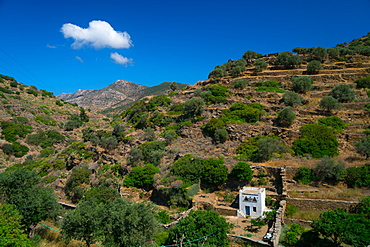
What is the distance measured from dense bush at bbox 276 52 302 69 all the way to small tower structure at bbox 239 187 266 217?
30012mm

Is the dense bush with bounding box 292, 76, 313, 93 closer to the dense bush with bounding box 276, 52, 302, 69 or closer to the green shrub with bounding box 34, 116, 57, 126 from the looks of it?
the dense bush with bounding box 276, 52, 302, 69

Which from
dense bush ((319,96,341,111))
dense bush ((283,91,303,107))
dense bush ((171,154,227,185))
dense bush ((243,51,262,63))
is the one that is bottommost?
dense bush ((171,154,227,185))

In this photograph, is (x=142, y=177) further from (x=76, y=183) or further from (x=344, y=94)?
(x=344, y=94)

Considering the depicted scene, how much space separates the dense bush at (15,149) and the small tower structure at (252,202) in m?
37.8

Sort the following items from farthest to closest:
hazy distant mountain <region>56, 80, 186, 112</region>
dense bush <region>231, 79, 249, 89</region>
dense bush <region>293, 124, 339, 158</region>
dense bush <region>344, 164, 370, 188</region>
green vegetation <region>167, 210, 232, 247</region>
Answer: hazy distant mountain <region>56, 80, 186, 112</region> → dense bush <region>231, 79, 249, 89</region> → dense bush <region>293, 124, 339, 158</region> → dense bush <region>344, 164, 370, 188</region> → green vegetation <region>167, 210, 232, 247</region>

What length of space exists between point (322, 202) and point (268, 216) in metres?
3.42

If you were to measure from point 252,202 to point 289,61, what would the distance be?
103ft

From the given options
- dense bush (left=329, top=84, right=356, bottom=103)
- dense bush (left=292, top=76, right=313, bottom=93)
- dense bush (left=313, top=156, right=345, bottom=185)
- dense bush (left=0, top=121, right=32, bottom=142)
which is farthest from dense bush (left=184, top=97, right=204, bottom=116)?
dense bush (left=0, top=121, right=32, bottom=142)

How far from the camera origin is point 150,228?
10867 mm

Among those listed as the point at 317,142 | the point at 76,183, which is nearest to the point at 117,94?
the point at 76,183

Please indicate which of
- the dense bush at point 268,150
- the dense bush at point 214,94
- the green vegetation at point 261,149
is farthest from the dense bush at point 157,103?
the dense bush at point 268,150

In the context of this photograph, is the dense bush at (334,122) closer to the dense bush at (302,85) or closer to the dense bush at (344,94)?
the dense bush at (344,94)

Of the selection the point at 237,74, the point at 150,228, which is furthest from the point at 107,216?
the point at 237,74

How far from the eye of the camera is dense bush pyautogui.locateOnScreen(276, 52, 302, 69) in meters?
39.8
